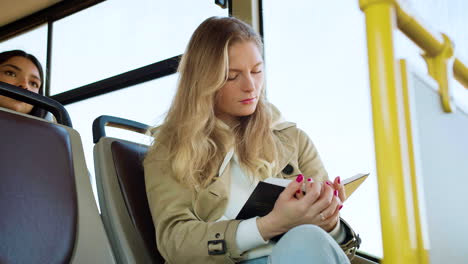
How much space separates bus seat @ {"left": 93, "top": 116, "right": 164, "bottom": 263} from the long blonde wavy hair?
0.27 feet

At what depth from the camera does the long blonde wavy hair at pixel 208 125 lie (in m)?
→ 1.44

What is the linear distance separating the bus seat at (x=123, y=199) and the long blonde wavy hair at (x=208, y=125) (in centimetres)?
8

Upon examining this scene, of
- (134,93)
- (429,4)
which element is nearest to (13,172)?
(429,4)

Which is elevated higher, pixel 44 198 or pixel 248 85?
pixel 248 85

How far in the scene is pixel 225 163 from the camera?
4.71 feet

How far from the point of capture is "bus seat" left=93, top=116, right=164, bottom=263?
1.36 metres

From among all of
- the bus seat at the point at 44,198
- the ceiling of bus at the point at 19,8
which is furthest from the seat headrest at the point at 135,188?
the ceiling of bus at the point at 19,8

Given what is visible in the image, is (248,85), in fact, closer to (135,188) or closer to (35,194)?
(135,188)

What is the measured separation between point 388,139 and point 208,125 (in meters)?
0.98

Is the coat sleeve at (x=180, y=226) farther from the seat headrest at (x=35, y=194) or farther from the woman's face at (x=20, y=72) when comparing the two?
the woman's face at (x=20, y=72)

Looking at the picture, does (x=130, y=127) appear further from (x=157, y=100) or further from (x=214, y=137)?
(x=157, y=100)

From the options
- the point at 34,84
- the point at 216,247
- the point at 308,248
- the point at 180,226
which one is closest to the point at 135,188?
the point at 180,226

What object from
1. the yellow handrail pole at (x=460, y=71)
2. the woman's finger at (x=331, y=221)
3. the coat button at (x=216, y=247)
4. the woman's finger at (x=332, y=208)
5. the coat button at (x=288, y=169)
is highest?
the yellow handrail pole at (x=460, y=71)

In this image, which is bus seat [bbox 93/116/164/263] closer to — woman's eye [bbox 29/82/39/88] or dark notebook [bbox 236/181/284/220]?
dark notebook [bbox 236/181/284/220]
